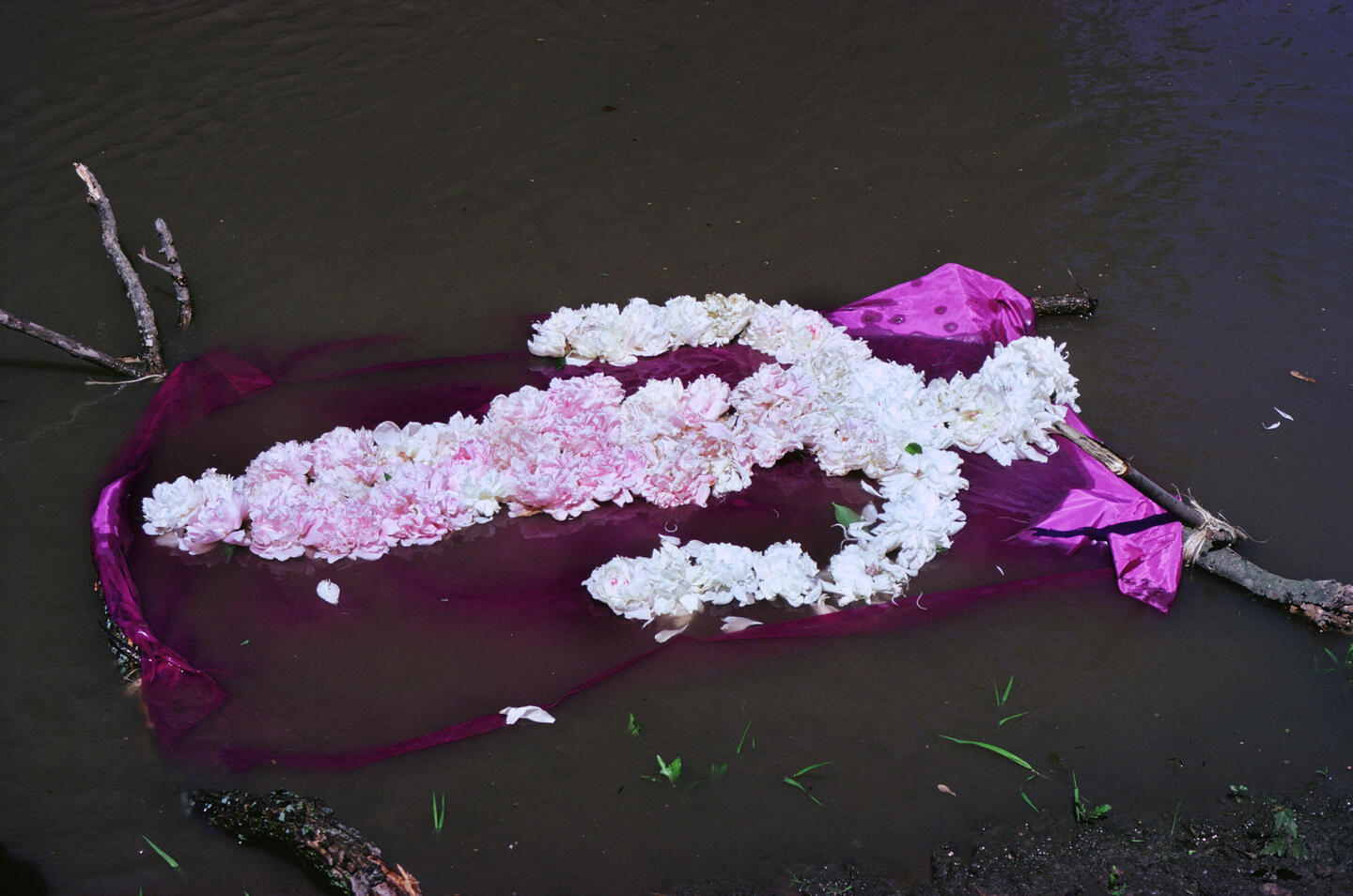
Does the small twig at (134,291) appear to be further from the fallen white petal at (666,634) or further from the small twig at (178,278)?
the fallen white petal at (666,634)

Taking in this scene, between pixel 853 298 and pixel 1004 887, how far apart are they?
8.85 ft

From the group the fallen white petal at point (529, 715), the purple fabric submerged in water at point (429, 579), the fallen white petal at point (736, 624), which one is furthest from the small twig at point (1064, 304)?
the fallen white petal at point (529, 715)

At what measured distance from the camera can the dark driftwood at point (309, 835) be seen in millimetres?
2383

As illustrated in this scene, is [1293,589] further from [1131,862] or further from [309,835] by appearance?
[309,835]

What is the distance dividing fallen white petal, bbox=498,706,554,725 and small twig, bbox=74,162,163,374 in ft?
7.25

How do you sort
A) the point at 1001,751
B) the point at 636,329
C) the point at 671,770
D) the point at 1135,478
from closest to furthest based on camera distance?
the point at 671,770
the point at 1001,751
the point at 1135,478
the point at 636,329

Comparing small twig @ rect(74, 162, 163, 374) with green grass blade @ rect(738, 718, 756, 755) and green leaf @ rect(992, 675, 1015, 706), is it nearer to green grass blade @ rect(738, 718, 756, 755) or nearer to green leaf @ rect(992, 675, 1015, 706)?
green grass blade @ rect(738, 718, 756, 755)

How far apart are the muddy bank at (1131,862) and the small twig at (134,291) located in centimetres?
293

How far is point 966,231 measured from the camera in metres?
4.90

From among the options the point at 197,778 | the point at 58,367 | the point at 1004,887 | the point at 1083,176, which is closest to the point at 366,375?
the point at 58,367

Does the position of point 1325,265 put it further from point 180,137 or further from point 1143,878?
point 180,137

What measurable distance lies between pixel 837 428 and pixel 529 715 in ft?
4.89

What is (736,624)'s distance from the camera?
3.05 m

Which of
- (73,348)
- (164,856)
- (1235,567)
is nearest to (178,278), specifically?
(73,348)
